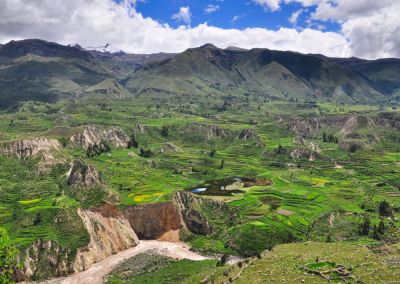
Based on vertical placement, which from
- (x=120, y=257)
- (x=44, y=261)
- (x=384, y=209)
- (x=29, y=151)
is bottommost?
(x=120, y=257)

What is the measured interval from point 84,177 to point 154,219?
1285 inches

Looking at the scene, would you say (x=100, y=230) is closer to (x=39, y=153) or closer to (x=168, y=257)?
(x=168, y=257)

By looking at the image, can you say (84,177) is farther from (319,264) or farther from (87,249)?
(319,264)

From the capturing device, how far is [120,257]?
12700 centimetres

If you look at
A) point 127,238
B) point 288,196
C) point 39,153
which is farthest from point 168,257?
point 39,153

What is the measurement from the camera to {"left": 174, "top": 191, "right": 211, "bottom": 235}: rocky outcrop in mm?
142875

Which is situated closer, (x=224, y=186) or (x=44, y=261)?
(x=44, y=261)

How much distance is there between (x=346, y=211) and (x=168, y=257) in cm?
6539

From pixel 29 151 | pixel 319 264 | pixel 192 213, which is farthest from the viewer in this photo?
pixel 29 151

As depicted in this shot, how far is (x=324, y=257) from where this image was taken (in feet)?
264

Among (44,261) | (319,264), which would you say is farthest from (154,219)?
(319,264)

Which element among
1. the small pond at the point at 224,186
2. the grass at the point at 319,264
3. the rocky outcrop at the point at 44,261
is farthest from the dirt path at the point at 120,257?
the grass at the point at 319,264

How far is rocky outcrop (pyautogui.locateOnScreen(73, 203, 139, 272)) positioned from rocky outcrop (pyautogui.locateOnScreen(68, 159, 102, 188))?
62.2ft

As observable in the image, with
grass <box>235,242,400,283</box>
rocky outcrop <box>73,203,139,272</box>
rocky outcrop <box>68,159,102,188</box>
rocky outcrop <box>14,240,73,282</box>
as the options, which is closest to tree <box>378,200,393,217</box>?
grass <box>235,242,400,283</box>
